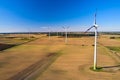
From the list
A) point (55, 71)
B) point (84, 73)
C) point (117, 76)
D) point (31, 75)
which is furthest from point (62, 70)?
point (117, 76)

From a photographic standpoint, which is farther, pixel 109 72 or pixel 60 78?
pixel 109 72

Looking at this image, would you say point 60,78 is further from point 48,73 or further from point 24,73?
point 24,73

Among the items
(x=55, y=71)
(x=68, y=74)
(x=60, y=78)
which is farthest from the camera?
(x=55, y=71)

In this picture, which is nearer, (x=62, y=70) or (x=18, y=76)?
(x=18, y=76)

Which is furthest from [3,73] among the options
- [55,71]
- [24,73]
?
[55,71]

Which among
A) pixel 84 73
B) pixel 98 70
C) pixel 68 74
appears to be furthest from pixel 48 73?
pixel 98 70

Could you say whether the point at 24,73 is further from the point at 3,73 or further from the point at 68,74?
the point at 68,74

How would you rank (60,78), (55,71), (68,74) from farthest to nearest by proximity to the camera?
(55,71) → (68,74) → (60,78)

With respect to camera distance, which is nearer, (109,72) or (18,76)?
(18,76)
